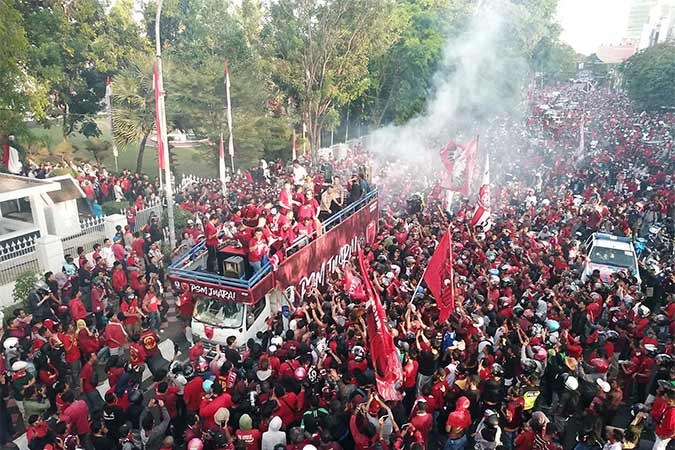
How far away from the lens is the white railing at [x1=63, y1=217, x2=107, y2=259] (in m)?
15.2

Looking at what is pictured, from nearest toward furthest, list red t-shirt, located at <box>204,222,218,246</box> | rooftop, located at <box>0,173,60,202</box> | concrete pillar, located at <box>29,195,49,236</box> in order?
red t-shirt, located at <box>204,222,218,246</box>
rooftop, located at <box>0,173,60,202</box>
concrete pillar, located at <box>29,195,49,236</box>

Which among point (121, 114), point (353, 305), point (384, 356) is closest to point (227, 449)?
point (384, 356)

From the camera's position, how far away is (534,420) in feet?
20.2

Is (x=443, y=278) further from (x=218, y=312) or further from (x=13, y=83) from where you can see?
(x=13, y=83)

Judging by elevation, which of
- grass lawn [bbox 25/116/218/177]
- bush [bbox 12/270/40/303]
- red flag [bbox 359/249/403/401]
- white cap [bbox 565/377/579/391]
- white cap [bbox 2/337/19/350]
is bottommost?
grass lawn [bbox 25/116/218/177]

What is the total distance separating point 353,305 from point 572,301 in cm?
427

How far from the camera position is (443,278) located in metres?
9.14

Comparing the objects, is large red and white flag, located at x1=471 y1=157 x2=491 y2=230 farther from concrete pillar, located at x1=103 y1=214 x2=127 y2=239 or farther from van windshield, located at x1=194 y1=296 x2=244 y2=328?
concrete pillar, located at x1=103 y1=214 x2=127 y2=239

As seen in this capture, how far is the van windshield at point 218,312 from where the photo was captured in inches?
397

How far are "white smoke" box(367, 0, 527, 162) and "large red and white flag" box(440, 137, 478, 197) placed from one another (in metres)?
18.1

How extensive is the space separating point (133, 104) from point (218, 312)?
17293 mm

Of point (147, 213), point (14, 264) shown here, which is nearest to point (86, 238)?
point (14, 264)

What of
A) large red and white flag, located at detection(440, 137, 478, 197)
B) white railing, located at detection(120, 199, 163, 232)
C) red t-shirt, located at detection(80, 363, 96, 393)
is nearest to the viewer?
red t-shirt, located at detection(80, 363, 96, 393)

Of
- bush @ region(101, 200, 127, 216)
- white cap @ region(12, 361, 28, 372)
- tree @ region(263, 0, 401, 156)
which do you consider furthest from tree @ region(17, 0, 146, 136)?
white cap @ region(12, 361, 28, 372)
